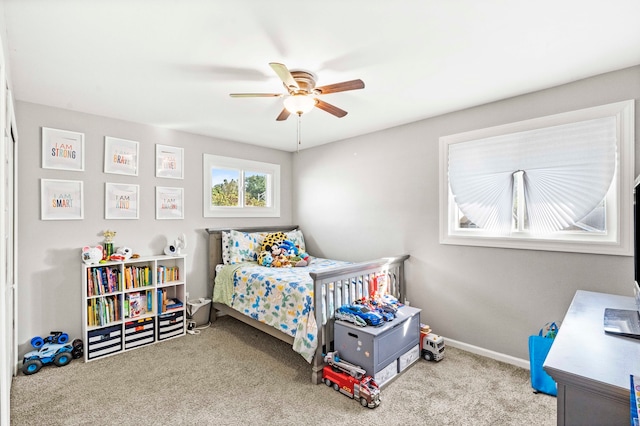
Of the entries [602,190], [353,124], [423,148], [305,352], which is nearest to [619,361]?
[602,190]

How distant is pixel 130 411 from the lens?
2088mm

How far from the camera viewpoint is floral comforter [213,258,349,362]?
2.52 metres

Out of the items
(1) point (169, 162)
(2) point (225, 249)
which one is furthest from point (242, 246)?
(1) point (169, 162)

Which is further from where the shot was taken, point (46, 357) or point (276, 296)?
point (276, 296)

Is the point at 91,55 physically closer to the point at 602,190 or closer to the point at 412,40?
the point at 412,40

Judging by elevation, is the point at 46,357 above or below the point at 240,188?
below

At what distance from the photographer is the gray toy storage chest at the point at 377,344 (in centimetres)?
227

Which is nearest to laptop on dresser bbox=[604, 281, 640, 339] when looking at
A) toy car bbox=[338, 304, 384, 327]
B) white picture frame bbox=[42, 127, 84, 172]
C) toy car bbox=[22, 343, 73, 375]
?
toy car bbox=[338, 304, 384, 327]

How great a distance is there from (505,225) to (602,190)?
70 centimetres

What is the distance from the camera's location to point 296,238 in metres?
4.44

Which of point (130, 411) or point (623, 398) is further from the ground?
point (623, 398)

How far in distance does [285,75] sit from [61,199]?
2.54m

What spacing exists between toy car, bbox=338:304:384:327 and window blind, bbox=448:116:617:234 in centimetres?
136

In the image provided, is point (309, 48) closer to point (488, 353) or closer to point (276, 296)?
point (276, 296)
